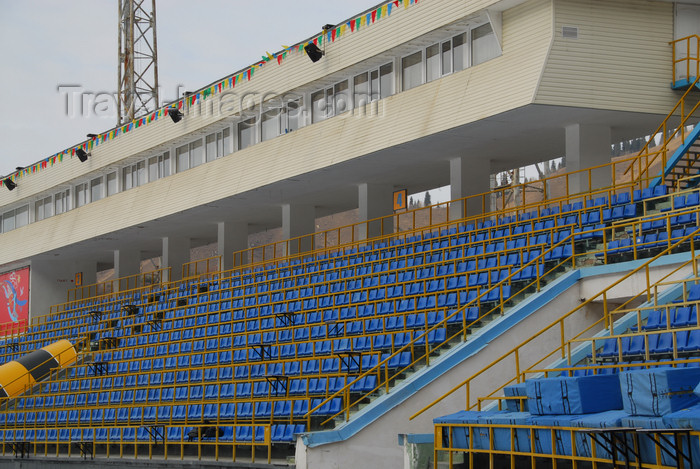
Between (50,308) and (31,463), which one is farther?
(50,308)

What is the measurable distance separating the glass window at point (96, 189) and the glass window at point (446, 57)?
1742cm

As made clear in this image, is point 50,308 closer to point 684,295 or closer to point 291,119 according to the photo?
point 291,119

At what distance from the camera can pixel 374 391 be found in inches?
633

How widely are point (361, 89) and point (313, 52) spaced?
158 cm

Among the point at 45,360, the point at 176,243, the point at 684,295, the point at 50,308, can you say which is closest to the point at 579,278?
the point at 684,295

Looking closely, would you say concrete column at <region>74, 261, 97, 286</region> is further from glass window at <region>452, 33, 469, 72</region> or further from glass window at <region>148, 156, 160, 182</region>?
glass window at <region>452, 33, 469, 72</region>

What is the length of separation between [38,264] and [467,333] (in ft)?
85.1

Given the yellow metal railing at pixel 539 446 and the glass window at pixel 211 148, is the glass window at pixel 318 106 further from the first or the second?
the yellow metal railing at pixel 539 446

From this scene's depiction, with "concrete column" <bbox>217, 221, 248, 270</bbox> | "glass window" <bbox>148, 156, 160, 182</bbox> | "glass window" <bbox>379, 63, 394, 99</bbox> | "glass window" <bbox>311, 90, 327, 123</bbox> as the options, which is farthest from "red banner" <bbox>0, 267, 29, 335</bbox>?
"glass window" <bbox>379, 63, 394, 99</bbox>

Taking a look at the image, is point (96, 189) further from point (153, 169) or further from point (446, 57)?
point (446, 57)

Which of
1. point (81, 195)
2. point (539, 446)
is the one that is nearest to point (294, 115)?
point (81, 195)

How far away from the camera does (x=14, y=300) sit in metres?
39.2

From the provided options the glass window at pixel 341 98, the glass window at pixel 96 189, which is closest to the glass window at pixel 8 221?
the glass window at pixel 96 189

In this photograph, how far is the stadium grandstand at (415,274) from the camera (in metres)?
13.2
